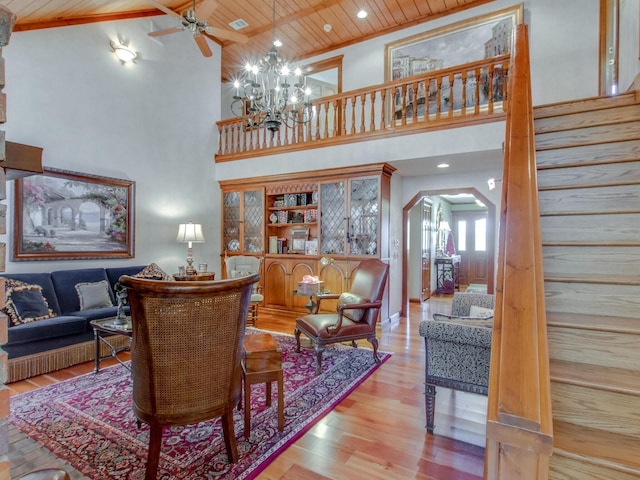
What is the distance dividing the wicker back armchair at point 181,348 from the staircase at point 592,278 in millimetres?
1529

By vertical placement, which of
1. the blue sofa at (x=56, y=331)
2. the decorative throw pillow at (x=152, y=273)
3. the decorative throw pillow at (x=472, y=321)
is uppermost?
the decorative throw pillow at (x=152, y=273)

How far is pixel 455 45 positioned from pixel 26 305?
687 cm

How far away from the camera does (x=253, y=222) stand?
20.5 ft

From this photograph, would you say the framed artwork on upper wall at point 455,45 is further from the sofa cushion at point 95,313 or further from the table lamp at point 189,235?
the sofa cushion at point 95,313

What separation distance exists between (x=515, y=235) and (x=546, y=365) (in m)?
0.42

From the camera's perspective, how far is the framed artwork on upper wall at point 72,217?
390 cm

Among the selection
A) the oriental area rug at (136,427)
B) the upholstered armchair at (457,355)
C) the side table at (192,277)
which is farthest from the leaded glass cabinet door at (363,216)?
the upholstered armchair at (457,355)

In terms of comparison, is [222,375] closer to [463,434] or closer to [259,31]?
[463,434]

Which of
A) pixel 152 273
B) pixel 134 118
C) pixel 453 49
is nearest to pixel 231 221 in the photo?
pixel 152 273

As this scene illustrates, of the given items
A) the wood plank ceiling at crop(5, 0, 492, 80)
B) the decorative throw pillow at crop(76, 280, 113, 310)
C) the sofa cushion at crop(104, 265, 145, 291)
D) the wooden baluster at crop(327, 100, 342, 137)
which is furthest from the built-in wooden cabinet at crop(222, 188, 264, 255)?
the wood plank ceiling at crop(5, 0, 492, 80)

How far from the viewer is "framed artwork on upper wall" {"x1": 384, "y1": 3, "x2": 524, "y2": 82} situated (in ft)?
16.8

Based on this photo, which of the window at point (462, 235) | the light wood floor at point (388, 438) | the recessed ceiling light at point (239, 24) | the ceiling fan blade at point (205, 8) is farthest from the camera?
the window at point (462, 235)

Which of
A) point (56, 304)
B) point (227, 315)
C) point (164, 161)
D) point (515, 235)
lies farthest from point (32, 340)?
point (515, 235)

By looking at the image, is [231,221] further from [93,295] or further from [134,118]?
[93,295]
